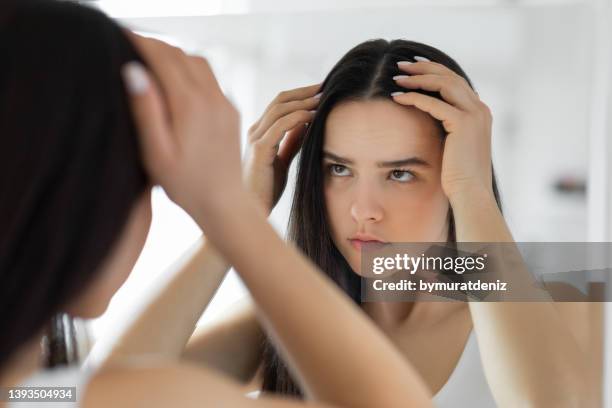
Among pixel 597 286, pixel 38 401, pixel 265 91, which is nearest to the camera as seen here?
pixel 38 401

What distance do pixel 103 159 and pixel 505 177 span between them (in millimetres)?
554

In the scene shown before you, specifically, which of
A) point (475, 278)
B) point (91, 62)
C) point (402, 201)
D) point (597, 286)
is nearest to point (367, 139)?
point (402, 201)

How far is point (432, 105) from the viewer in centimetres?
81

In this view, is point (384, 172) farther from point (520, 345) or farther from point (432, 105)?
point (520, 345)

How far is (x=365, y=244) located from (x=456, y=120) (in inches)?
7.5

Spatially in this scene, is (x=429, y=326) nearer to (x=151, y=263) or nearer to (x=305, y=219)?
(x=305, y=219)

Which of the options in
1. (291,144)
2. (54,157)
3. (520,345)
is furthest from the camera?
(291,144)

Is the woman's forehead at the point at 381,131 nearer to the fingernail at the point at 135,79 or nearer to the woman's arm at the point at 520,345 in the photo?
the woman's arm at the point at 520,345

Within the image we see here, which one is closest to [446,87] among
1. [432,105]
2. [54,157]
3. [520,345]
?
[432,105]

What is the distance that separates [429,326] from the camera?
84 cm

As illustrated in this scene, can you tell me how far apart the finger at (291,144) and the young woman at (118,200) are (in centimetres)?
39

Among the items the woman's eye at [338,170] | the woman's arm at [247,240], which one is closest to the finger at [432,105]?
the woman's eye at [338,170]

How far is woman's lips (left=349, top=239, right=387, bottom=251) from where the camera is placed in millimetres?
853

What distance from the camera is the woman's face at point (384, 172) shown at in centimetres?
82
